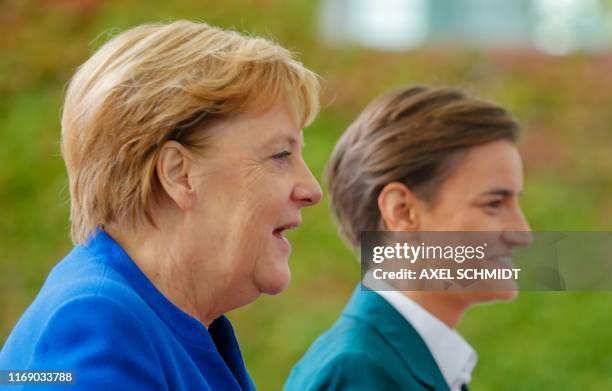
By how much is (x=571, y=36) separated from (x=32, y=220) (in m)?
2.96

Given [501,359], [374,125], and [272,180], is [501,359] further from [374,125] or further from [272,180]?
[272,180]

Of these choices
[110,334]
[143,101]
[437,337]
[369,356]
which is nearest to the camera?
[110,334]

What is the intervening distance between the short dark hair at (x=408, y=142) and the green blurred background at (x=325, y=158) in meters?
2.53

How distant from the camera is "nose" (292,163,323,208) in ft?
4.56

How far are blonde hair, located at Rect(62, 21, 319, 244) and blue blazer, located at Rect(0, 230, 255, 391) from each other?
0.07m

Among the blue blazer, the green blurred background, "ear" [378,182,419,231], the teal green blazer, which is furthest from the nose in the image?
the green blurred background

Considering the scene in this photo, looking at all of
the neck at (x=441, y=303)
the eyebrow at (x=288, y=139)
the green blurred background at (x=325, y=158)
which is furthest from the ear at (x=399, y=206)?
the green blurred background at (x=325, y=158)

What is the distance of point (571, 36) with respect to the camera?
5.15 meters

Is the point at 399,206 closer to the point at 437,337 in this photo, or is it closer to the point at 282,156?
the point at 437,337

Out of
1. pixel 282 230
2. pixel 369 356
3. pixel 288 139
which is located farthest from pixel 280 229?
pixel 369 356

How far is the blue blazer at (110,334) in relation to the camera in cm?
111

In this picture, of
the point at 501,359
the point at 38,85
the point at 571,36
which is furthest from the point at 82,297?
the point at 571,36

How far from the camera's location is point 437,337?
1825mm

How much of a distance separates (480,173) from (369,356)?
17.6 inches
